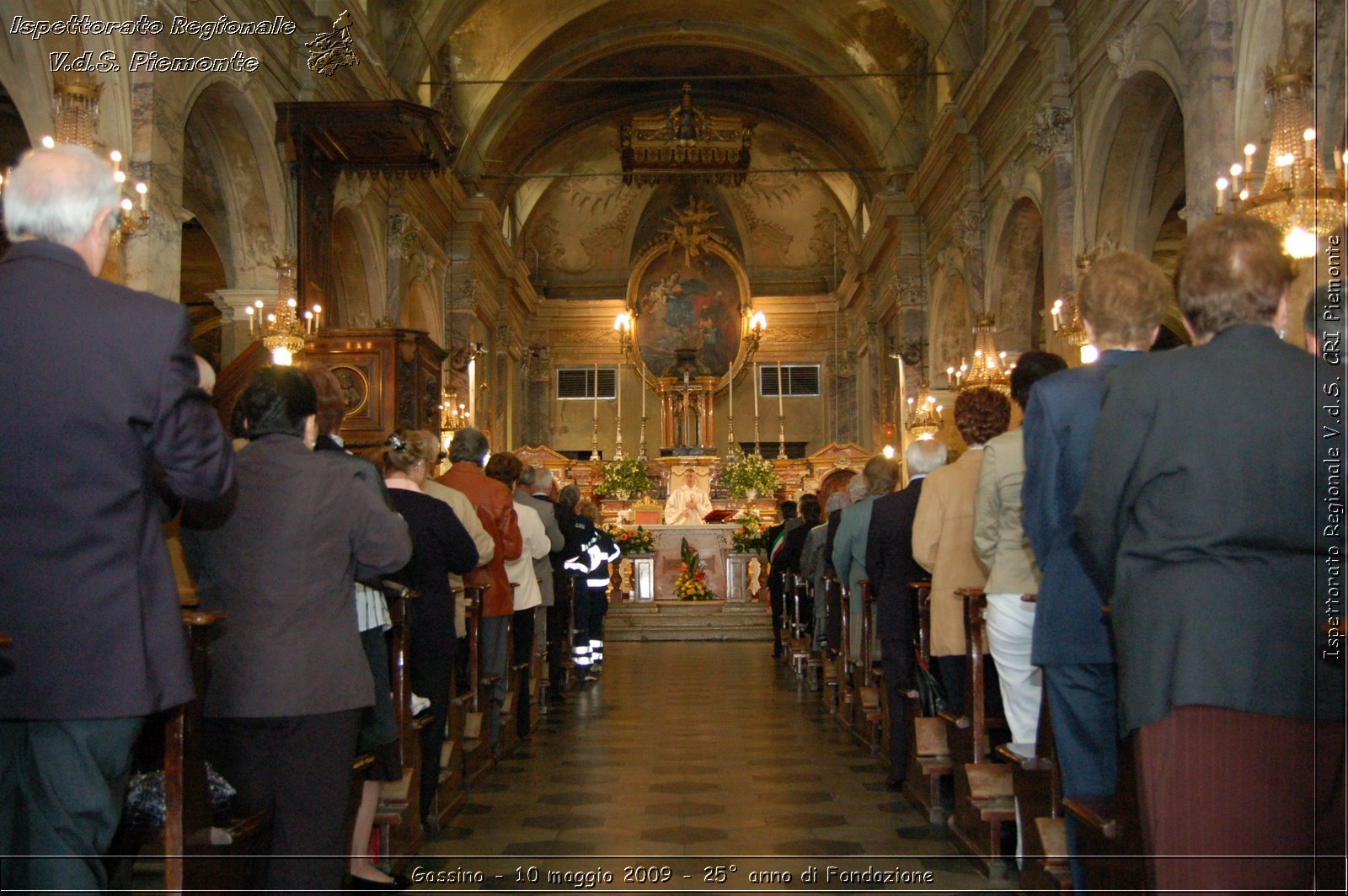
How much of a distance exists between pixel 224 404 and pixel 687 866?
780 centimetres

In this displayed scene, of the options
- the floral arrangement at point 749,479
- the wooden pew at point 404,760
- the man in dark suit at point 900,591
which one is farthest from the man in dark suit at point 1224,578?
the floral arrangement at point 749,479

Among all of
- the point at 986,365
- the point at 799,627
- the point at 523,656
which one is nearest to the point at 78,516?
the point at 523,656

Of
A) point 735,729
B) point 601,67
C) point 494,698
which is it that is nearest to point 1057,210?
point 735,729

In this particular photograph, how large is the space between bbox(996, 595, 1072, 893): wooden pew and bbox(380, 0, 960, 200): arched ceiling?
14.4m

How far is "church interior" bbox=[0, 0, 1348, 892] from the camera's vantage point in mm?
5078

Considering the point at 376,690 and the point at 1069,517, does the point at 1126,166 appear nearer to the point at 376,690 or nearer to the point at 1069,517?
the point at 1069,517

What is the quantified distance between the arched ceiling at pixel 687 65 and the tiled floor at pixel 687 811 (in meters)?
11.9

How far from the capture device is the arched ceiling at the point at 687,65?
18.6 meters

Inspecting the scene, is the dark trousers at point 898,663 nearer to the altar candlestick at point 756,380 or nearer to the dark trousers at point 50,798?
the dark trousers at point 50,798

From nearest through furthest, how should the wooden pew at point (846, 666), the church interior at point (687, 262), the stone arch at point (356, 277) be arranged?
the church interior at point (687, 262) < the wooden pew at point (846, 666) < the stone arch at point (356, 277)

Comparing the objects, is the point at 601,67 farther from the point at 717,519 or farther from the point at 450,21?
the point at 717,519

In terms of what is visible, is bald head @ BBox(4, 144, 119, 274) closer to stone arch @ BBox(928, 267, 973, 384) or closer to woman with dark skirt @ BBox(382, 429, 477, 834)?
woman with dark skirt @ BBox(382, 429, 477, 834)

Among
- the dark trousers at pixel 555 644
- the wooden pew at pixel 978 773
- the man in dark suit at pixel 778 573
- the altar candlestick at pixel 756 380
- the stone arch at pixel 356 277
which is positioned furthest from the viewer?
the altar candlestick at pixel 756 380

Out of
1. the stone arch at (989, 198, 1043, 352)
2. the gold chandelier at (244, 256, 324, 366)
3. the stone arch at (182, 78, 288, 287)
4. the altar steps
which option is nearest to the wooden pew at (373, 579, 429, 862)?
the gold chandelier at (244, 256, 324, 366)
